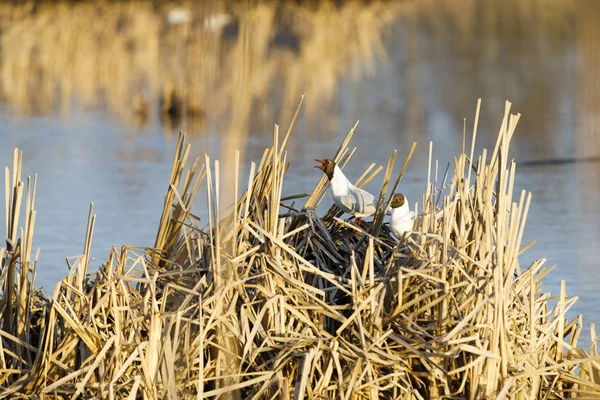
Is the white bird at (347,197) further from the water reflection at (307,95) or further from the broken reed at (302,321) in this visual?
the water reflection at (307,95)

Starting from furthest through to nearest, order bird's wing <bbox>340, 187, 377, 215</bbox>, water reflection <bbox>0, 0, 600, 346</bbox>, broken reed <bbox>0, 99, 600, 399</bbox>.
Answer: water reflection <bbox>0, 0, 600, 346</bbox>
bird's wing <bbox>340, 187, 377, 215</bbox>
broken reed <bbox>0, 99, 600, 399</bbox>

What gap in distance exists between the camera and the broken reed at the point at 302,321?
8.39ft

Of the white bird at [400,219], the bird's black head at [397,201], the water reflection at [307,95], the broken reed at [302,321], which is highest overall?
the water reflection at [307,95]

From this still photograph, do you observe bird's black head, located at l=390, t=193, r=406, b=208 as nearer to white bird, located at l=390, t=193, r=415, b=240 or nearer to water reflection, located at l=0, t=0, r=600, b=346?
white bird, located at l=390, t=193, r=415, b=240

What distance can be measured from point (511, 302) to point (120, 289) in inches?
42.9

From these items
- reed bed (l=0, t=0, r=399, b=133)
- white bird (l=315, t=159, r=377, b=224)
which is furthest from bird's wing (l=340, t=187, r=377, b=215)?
reed bed (l=0, t=0, r=399, b=133)

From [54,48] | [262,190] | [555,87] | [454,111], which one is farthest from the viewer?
[54,48]

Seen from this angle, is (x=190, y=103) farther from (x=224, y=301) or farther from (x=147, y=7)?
(x=224, y=301)

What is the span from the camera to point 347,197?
121 inches

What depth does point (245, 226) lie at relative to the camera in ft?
9.06

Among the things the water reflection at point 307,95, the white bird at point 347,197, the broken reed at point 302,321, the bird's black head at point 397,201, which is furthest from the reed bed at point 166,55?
the broken reed at point 302,321

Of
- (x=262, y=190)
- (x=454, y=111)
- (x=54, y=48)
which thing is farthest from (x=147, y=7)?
(x=262, y=190)

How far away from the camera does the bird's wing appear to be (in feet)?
10.1

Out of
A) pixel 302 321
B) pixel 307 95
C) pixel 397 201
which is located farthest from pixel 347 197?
pixel 307 95
